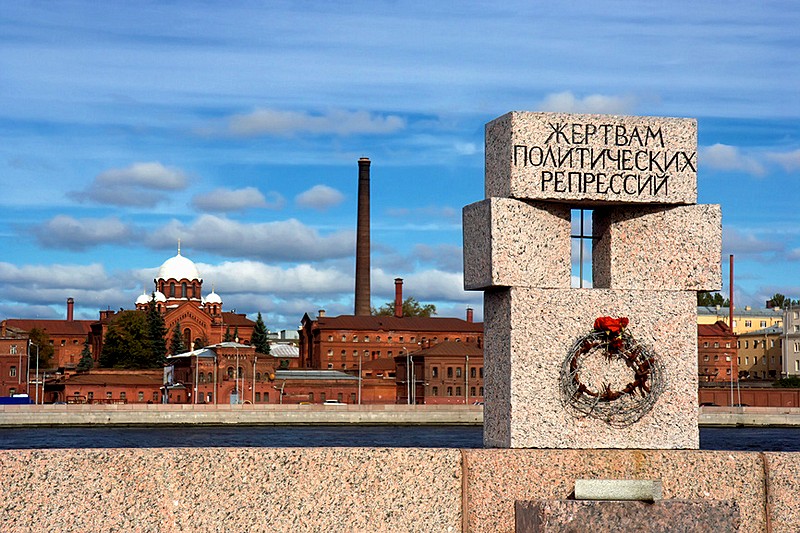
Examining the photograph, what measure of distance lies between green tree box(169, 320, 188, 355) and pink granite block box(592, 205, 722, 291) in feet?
321

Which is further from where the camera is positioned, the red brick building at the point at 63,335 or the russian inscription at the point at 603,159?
the red brick building at the point at 63,335

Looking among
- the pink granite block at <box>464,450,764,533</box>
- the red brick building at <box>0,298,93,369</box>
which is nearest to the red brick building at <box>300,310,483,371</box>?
the red brick building at <box>0,298,93,369</box>

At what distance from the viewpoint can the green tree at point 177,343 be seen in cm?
10356

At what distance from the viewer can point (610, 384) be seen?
7328mm

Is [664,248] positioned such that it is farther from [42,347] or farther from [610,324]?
[42,347]

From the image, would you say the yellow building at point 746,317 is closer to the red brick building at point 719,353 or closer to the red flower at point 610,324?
the red brick building at point 719,353

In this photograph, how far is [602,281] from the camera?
7.63 m

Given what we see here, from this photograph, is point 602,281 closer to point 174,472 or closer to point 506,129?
point 506,129

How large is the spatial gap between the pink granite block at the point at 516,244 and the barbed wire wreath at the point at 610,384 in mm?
401

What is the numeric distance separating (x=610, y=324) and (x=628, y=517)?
63.1 inches

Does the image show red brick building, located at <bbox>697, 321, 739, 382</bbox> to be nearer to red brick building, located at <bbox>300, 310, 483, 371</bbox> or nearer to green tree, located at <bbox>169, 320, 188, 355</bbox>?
red brick building, located at <bbox>300, 310, 483, 371</bbox>

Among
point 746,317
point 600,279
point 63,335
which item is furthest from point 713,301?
point 600,279

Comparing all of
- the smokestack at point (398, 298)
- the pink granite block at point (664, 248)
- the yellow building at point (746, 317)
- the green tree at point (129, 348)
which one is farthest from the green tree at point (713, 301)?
the pink granite block at point (664, 248)

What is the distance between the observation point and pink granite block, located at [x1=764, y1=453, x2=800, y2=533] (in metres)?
6.84
